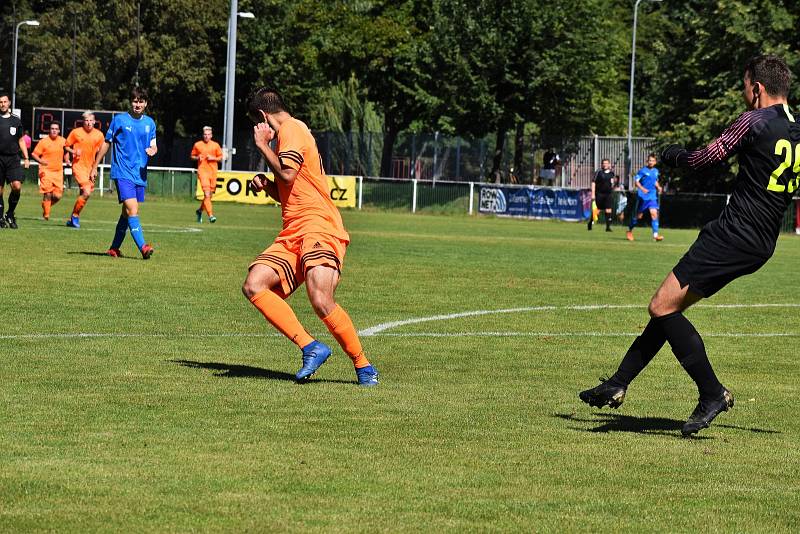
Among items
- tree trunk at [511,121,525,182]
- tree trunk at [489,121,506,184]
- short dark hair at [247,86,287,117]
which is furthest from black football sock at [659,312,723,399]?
tree trunk at [511,121,525,182]

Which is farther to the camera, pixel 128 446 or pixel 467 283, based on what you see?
pixel 467 283

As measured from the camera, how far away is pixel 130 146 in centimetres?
1980

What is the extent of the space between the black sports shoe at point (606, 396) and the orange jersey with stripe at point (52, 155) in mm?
23684

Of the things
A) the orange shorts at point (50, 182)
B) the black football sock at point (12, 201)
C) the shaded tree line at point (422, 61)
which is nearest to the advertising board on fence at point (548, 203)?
the shaded tree line at point (422, 61)

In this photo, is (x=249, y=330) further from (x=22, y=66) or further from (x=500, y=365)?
(x=22, y=66)

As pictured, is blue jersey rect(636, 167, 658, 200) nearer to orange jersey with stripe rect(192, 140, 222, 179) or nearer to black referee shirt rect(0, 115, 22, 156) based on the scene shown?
orange jersey with stripe rect(192, 140, 222, 179)

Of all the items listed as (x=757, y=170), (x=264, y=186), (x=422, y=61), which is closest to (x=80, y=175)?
(x=264, y=186)

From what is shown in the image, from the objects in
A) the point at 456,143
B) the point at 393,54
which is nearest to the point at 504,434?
the point at 456,143

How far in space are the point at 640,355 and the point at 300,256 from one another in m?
2.42

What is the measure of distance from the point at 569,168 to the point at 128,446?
51.2 m

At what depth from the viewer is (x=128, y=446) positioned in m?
7.04

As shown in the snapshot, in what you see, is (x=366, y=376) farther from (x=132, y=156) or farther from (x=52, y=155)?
(x=52, y=155)

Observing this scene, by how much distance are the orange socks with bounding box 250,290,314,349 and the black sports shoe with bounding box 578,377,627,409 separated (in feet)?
7.03

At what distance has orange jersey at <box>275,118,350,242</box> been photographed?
959 centimetres
